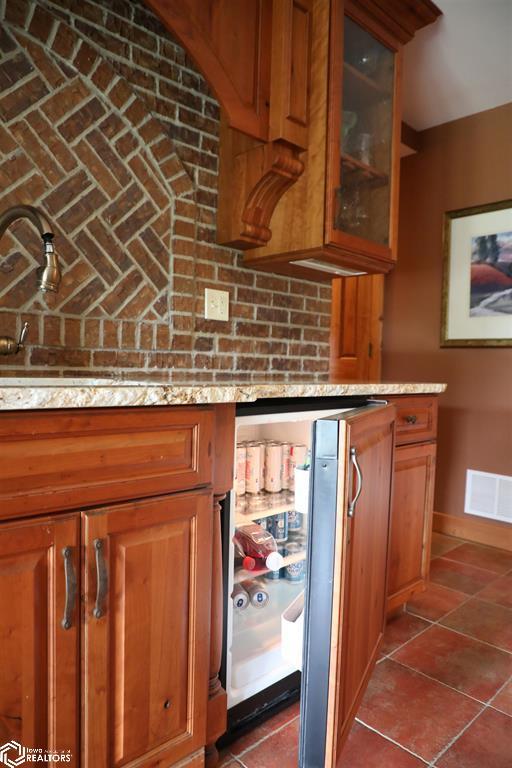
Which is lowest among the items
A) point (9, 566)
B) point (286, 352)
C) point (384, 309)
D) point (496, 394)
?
point (9, 566)

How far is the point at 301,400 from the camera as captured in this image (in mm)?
1409

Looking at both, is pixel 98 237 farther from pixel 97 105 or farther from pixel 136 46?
pixel 136 46

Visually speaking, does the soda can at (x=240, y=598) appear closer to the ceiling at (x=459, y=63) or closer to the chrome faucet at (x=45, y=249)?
the chrome faucet at (x=45, y=249)

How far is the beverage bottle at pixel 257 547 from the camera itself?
160 centimetres

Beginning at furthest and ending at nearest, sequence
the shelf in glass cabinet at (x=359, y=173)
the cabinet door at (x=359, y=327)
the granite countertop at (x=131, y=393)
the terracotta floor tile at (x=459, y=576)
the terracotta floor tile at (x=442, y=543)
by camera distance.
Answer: the cabinet door at (x=359, y=327)
the terracotta floor tile at (x=442, y=543)
the terracotta floor tile at (x=459, y=576)
the shelf in glass cabinet at (x=359, y=173)
the granite countertop at (x=131, y=393)

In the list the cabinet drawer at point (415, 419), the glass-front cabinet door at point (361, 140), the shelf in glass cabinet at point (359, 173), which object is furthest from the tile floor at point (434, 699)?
the shelf in glass cabinet at point (359, 173)

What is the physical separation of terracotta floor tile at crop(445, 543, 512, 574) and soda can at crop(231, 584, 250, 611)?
1504 millimetres

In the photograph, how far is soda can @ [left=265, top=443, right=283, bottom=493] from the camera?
179 centimetres

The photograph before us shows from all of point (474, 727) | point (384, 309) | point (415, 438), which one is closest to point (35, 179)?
point (415, 438)

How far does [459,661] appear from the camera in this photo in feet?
5.74

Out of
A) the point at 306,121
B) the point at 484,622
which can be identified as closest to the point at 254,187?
the point at 306,121

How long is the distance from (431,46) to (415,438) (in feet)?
6.38

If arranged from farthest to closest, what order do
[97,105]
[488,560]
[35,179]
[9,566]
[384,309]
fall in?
[384,309] → [488,560] → [97,105] → [35,179] → [9,566]
